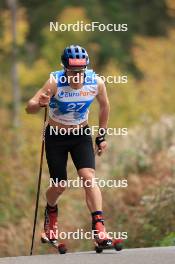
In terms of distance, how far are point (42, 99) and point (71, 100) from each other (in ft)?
1.36

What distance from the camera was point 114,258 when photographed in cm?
920

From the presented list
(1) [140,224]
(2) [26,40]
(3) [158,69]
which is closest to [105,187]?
(1) [140,224]

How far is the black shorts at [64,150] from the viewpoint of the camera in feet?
33.8

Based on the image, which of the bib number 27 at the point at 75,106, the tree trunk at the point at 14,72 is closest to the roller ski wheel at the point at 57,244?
the bib number 27 at the point at 75,106

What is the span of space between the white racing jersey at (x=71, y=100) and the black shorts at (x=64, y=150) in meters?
0.16

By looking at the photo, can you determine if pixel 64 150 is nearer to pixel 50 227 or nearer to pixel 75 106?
pixel 75 106

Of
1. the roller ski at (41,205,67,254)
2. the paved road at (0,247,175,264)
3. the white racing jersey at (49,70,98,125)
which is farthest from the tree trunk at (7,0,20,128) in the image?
the paved road at (0,247,175,264)

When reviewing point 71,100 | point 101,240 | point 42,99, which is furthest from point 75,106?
point 101,240

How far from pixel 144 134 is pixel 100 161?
3.05 ft

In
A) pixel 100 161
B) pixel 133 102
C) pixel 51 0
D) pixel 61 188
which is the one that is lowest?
pixel 61 188

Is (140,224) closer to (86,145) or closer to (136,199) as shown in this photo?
(136,199)

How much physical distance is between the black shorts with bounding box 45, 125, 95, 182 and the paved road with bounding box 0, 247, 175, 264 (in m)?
0.95

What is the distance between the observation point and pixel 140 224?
13508mm

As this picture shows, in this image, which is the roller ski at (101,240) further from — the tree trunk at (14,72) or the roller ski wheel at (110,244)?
the tree trunk at (14,72)
